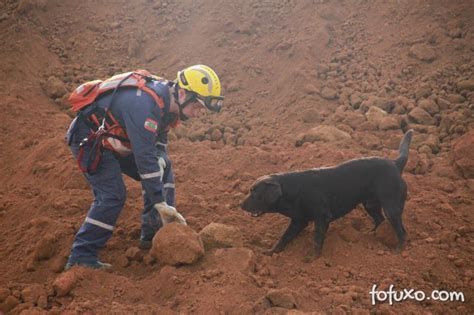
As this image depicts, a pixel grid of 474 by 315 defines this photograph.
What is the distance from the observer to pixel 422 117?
28.4 ft

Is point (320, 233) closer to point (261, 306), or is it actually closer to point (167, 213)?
point (261, 306)

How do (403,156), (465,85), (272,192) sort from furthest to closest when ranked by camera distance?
1. (465,85)
2. (403,156)
3. (272,192)

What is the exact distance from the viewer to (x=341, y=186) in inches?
223

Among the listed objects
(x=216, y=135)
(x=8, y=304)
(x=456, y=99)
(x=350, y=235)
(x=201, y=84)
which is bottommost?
(x=456, y=99)

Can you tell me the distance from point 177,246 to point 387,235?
2420 mm

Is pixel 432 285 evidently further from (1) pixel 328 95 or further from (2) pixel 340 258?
(1) pixel 328 95

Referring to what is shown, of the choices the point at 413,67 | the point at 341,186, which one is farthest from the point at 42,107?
the point at 413,67

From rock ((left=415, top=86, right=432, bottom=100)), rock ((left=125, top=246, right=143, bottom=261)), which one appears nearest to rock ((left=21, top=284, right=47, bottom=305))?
rock ((left=125, top=246, right=143, bottom=261))

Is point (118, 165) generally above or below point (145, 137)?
below

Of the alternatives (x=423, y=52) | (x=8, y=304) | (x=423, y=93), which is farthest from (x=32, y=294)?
(x=423, y=52)

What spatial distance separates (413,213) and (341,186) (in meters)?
1.13

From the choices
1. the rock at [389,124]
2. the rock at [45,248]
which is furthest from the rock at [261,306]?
the rock at [389,124]

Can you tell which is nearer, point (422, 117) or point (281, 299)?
point (281, 299)

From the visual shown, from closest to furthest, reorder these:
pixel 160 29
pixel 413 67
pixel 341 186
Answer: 1. pixel 341 186
2. pixel 413 67
3. pixel 160 29
